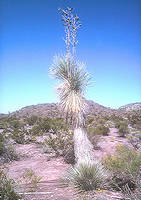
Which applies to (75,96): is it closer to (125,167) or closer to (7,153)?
(125,167)

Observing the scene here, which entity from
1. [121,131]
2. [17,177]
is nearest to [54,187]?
[17,177]

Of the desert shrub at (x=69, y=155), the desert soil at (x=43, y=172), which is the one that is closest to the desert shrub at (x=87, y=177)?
the desert soil at (x=43, y=172)

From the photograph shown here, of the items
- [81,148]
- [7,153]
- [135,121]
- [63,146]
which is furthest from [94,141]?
[135,121]

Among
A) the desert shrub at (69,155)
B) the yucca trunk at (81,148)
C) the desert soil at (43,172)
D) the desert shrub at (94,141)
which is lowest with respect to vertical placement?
the desert soil at (43,172)

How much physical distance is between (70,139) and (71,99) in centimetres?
296

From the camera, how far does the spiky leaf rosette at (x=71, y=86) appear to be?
5.14 meters

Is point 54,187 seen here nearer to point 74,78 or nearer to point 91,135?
point 74,78

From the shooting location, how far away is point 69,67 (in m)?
5.30

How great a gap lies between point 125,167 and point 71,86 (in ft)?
9.13

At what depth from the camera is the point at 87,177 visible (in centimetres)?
401

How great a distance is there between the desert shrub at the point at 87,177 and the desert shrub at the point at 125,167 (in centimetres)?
32

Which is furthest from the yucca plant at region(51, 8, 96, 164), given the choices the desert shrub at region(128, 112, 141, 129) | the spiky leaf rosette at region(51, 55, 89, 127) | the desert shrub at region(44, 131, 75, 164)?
the desert shrub at region(128, 112, 141, 129)

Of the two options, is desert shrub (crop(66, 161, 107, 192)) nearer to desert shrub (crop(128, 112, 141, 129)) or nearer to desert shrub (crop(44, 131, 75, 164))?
desert shrub (crop(44, 131, 75, 164))

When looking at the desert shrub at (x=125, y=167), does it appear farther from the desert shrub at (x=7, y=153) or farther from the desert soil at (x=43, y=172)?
the desert shrub at (x=7, y=153)
